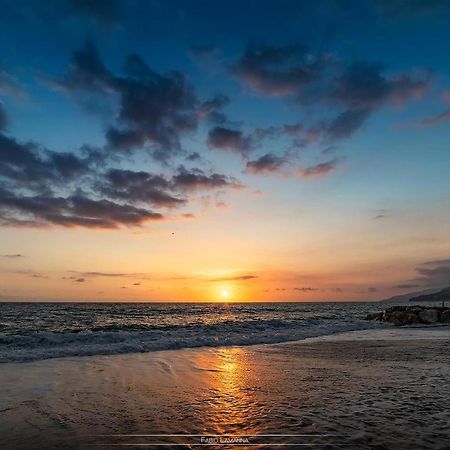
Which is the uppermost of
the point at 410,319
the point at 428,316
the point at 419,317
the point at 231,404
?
the point at 428,316

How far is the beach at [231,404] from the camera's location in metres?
6.37

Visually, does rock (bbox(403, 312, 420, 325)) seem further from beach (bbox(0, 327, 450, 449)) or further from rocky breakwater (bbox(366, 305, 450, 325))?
beach (bbox(0, 327, 450, 449))

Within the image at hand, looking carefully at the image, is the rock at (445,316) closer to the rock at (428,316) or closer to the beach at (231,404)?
the rock at (428,316)

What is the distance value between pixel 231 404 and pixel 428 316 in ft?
151

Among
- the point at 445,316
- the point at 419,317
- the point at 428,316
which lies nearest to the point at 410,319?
the point at 419,317

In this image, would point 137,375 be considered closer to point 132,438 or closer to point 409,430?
point 132,438

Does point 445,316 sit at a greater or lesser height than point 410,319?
greater

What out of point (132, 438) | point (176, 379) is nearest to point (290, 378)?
point (176, 379)

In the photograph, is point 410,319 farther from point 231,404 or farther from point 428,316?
point 231,404

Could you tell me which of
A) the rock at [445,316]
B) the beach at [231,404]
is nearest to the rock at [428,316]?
the rock at [445,316]

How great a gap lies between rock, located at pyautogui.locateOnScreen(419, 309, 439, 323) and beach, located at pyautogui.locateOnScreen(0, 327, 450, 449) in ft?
117

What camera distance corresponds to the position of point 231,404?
338 inches

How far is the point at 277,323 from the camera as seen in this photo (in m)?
40.1

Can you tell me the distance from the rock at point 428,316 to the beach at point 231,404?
3552cm
